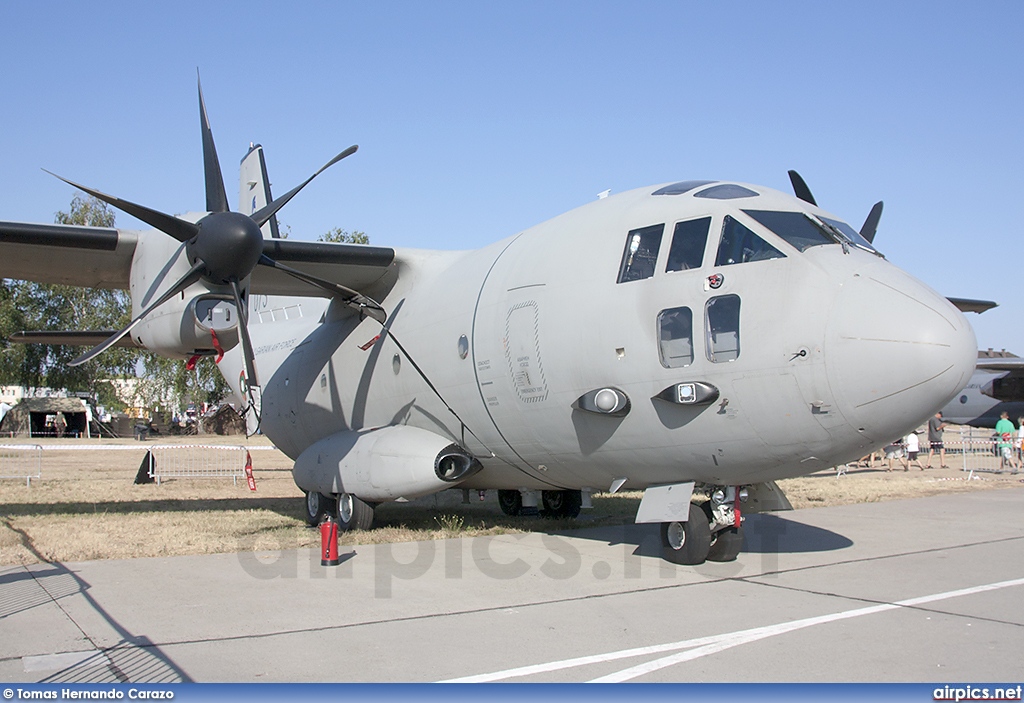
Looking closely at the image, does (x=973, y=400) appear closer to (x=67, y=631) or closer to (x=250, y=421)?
(x=250, y=421)

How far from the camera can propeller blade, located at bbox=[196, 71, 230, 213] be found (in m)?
11.0

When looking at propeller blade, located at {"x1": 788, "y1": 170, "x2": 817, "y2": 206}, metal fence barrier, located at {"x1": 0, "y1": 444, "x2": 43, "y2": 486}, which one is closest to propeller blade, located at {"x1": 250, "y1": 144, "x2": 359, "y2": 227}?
propeller blade, located at {"x1": 788, "y1": 170, "x2": 817, "y2": 206}

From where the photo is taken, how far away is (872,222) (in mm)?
12992

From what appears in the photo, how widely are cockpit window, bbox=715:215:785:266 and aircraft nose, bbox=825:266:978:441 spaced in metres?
0.79

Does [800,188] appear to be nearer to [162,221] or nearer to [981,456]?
[162,221]

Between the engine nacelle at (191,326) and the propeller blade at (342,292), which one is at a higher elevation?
the propeller blade at (342,292)

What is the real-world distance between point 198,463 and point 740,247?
844 inches

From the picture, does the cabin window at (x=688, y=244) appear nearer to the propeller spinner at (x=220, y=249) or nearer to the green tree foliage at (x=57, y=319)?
the propeller spinner at (x=220, y=249)

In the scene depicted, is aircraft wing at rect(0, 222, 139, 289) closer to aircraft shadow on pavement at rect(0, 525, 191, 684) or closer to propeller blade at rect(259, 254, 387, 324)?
propeller blade at rect(259, 254, 387, 324)

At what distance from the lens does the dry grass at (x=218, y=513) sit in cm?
1023

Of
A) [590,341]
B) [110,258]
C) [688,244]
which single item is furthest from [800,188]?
[110,258]

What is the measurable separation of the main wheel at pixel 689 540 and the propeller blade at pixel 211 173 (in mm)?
6489

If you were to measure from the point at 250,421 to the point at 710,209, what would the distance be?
238 inches

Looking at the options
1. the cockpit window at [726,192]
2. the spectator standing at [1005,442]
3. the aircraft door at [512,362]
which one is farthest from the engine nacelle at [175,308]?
the spectator standing at [1005,442]
